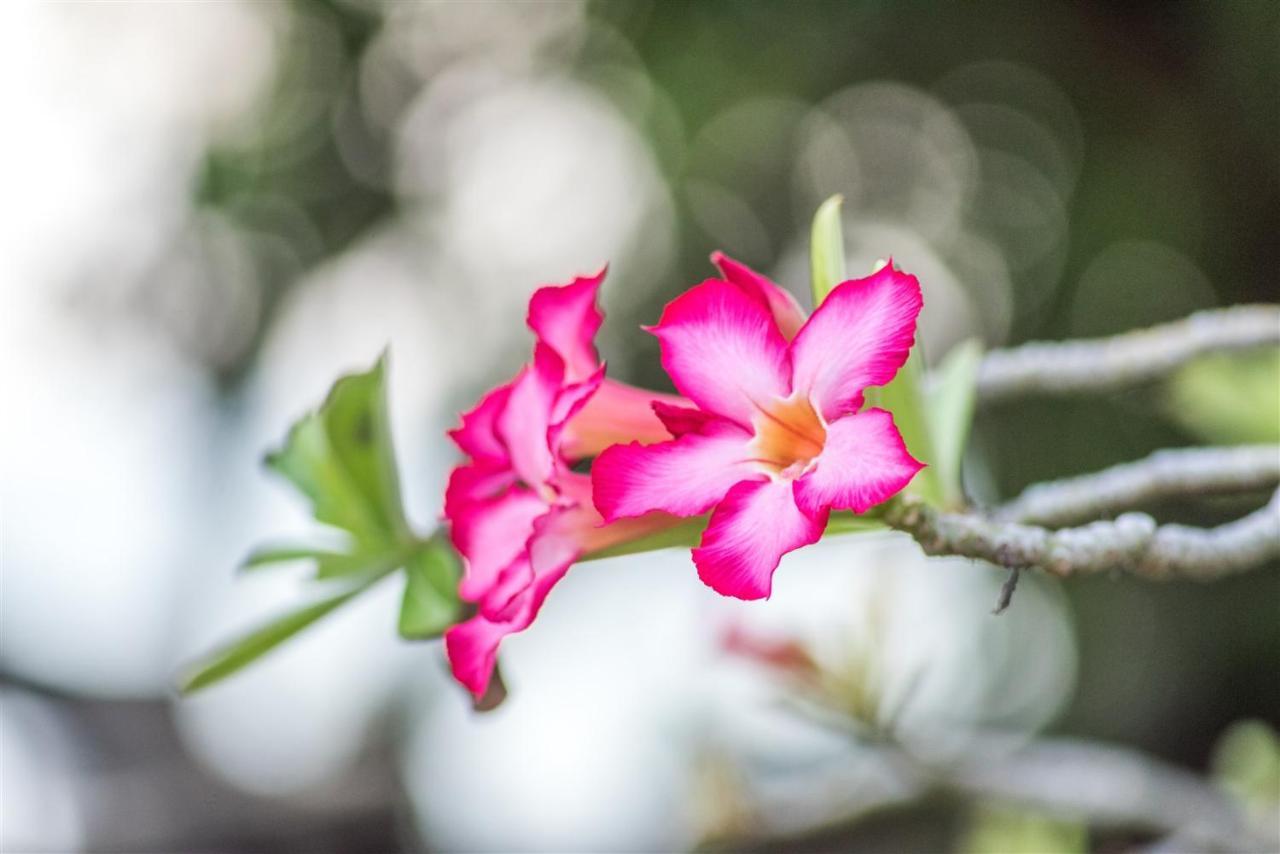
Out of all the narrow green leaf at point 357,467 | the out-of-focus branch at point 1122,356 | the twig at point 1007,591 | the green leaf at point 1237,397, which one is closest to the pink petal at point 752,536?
the twig at point 1007,591

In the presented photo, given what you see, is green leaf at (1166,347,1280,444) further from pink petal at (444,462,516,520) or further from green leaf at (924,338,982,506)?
pink petal at (444,462,516,520)

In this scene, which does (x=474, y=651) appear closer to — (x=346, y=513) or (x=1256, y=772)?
(x=346, y=513)

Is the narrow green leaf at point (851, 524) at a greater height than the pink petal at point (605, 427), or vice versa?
the pink petal at point (605, 427)

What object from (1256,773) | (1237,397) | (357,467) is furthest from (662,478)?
(1256,773)

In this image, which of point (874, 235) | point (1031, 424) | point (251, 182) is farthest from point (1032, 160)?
point (251, 182)

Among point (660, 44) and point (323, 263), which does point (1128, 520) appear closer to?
point (660, 44)

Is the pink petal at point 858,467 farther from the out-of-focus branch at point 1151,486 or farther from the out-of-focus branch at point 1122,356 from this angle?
the out-of-focus branch at point 1122,356
